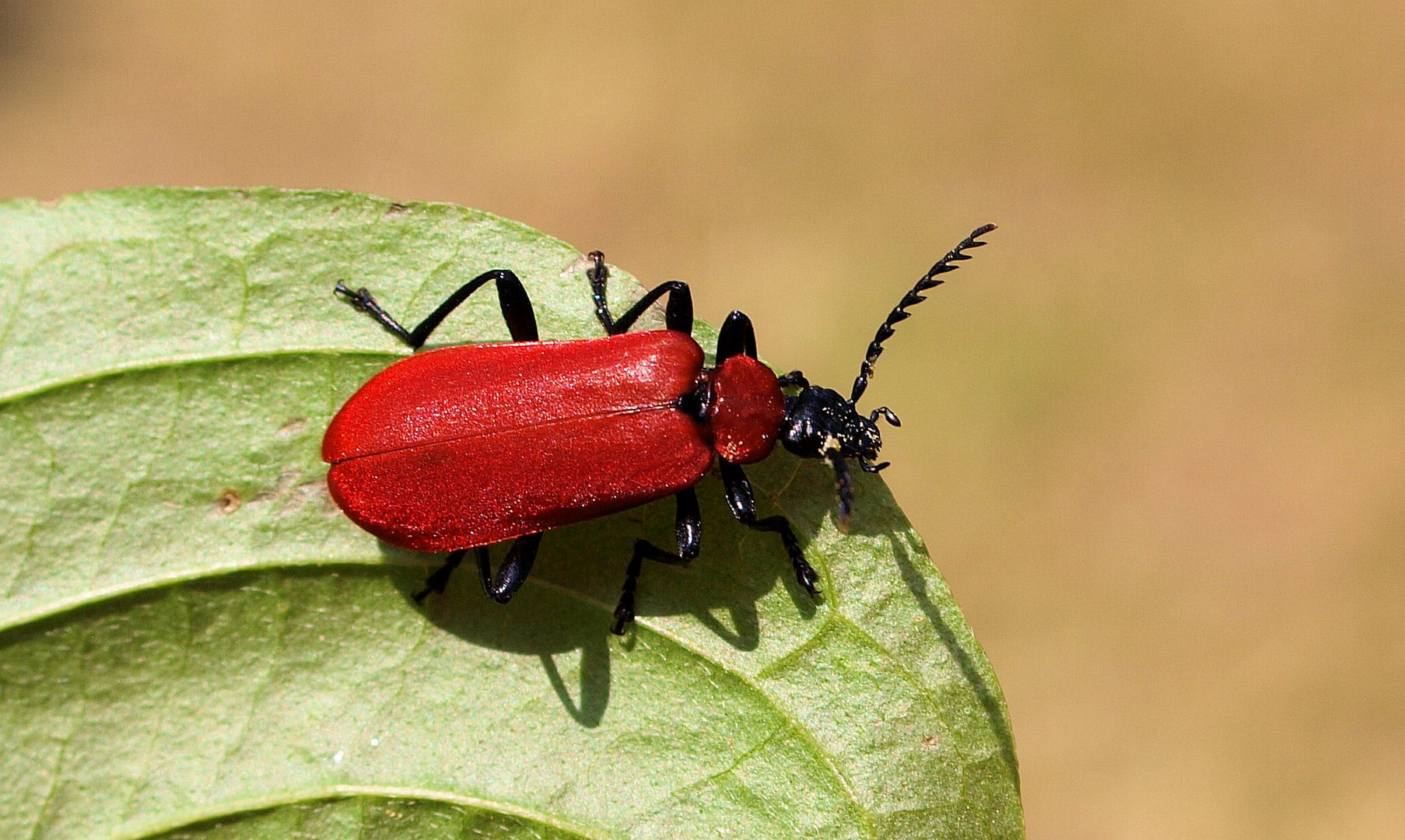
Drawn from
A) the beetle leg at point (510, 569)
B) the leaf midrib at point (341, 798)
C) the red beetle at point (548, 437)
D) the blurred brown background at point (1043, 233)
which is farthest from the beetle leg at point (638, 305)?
the blurred brown background at point (1043, 233)

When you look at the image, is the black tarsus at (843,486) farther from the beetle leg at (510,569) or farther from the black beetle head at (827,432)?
the beetle leg at (510,569)

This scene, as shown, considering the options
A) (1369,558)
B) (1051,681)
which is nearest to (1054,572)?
(1051,681)

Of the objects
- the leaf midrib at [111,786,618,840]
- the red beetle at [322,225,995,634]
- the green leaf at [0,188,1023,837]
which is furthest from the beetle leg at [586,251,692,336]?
the leaf midrib at [111,786,618,840]

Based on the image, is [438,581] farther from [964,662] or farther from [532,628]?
[964,662]

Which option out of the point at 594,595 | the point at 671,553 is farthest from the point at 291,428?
the point at 671,553

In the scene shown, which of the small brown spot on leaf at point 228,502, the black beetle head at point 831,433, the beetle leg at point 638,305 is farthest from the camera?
the black beetle head at point 831,433

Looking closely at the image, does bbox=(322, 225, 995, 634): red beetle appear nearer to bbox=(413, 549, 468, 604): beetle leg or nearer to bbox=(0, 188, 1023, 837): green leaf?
bbox=(413, 549, 468, 604): beetle leg
